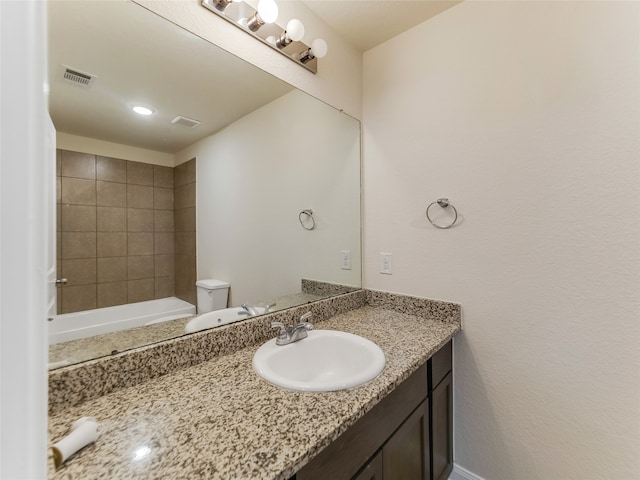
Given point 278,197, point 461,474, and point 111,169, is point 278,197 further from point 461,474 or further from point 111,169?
point 461,474

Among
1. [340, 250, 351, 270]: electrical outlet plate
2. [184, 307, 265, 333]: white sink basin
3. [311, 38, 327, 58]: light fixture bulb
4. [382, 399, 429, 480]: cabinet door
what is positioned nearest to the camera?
[382, 399, 429, 480]: cabinet door

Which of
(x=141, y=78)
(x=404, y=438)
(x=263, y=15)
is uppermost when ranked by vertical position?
(x=263, y=15)

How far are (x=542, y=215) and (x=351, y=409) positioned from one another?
1.05m

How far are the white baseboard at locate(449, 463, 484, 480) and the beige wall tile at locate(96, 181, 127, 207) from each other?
1.83 meters

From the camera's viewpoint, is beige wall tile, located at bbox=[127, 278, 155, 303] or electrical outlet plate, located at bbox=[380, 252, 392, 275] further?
electrical outlet plate, located at bbox=[380, 252, 392, 275]

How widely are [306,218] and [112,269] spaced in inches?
34.7

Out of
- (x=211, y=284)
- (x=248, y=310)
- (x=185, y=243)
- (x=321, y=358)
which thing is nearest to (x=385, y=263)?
(x=321, y=358)

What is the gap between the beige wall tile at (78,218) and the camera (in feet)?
2.48

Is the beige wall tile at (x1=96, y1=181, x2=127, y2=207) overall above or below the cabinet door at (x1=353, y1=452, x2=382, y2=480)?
above

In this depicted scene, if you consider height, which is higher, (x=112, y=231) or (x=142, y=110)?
(x=142, y=110)

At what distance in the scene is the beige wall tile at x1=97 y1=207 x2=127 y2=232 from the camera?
83 centimetres

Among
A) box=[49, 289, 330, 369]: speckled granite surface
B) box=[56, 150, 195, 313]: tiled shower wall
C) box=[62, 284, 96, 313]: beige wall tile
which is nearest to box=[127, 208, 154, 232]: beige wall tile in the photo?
box=[56, 150, 195, 313]: tiled shower wall

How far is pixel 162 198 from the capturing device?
38.2 inches

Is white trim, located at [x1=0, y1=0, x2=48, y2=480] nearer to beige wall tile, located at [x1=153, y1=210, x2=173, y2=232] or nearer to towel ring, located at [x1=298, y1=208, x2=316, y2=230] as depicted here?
beige wall tile, located at [x1=153, y1=210, x2=173, y2=232]
